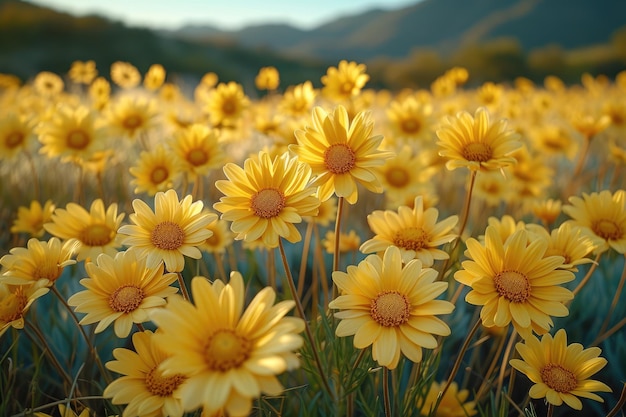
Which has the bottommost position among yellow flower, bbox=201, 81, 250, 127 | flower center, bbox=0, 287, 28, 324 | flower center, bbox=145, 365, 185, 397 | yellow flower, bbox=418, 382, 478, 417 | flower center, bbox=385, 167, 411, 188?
yellow flower, bbox=418, 382, 478, 417

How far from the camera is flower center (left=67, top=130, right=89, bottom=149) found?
79.7 inches

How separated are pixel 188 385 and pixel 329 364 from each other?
44 cm

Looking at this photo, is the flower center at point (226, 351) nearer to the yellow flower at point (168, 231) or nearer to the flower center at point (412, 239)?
the yellow flower at point (168, 231)

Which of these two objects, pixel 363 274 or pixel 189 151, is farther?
pixel 189 151

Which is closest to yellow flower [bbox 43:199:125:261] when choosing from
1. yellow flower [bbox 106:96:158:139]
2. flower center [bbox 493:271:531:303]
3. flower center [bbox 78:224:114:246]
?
flower center [bbox 78:224:114:246]

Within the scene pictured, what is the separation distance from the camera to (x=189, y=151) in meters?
1.78

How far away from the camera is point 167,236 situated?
1037 mm

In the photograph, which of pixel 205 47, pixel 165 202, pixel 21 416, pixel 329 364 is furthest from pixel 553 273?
pixel 205 47

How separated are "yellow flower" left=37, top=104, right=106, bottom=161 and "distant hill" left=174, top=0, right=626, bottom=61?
52.3m

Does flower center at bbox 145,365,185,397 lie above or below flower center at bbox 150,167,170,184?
below

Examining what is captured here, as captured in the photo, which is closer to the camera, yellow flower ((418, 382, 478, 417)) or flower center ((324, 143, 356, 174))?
flower center ((324, 143, 356, 174))

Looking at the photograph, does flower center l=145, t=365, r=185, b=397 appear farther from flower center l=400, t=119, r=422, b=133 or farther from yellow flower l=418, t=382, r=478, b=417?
flower center l=400, t=119, r=422, b=133

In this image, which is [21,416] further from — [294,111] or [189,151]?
[294,111]

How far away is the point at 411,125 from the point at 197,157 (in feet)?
4.60
